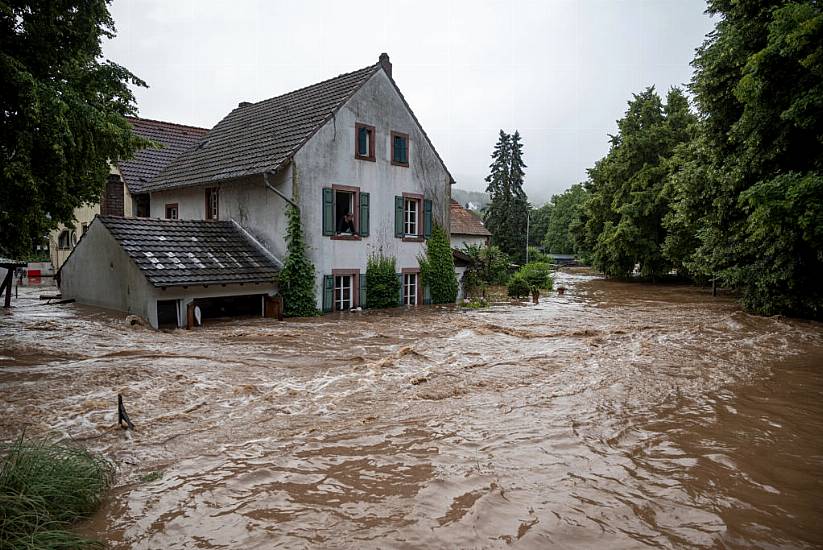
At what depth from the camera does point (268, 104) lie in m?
24.7

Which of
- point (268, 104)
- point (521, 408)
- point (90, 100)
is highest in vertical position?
point (268, 104)

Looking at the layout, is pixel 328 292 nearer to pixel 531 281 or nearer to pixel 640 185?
pixel 531 281

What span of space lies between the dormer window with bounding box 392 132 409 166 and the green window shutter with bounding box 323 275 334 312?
17.7ft

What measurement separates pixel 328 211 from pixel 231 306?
480cm

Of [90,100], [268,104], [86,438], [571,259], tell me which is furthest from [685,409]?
[571,259]

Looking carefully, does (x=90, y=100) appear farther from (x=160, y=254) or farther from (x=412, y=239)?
(x=412, y=239)

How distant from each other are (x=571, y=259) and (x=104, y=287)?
230 feet

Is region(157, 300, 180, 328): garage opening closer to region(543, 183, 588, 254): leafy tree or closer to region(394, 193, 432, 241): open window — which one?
region(394, 193, 432, 241): open window

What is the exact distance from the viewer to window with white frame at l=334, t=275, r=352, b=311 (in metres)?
20.3

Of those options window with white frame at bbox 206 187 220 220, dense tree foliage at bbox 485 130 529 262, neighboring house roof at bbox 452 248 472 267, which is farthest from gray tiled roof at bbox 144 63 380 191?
dense tree foliage at bbox 485 130 529 262

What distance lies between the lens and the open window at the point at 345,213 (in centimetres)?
1969

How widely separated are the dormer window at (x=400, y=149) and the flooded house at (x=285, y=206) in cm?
5

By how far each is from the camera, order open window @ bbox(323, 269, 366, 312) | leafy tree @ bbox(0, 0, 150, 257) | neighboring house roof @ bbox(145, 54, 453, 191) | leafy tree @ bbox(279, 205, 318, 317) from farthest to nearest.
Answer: open window @ bbox(323, 269, 366, 312)
neighboring house roof @ bbox(145, 54, 453, 191)
leafy tree @ bbox(279, 205, 318, 317)
leafy tree @ bbox(0, 0, 150, 257)

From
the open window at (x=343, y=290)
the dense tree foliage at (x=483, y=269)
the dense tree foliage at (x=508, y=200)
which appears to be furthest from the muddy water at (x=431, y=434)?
the dense tree foliage at (x=508, y=200)
